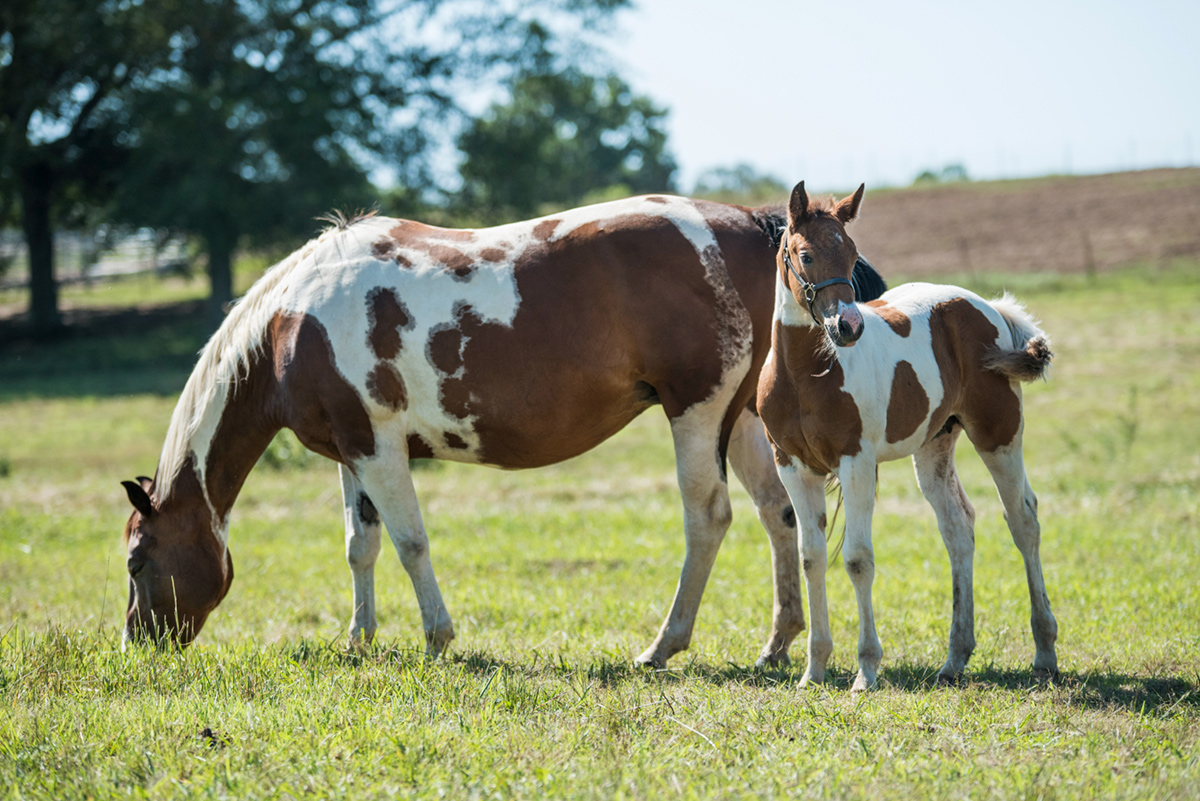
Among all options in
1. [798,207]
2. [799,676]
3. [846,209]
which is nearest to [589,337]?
[798,207]

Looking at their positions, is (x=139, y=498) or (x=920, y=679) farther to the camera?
(x=139, y=498)

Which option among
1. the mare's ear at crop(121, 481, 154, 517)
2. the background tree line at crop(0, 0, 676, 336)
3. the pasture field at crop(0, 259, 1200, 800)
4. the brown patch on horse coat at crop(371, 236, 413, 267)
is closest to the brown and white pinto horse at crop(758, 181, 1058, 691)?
the pasture field at crop(0, 259, 1200, 800)

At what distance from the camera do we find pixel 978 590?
6707 mm

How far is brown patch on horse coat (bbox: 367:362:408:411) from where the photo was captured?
211 inches

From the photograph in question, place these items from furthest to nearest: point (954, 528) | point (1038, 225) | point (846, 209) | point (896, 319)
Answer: point (1038, 225) < point (954, 528) < point (896, 319) < point (846, 209)

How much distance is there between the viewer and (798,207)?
173 inches

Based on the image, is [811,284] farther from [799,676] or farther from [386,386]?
[386,386]

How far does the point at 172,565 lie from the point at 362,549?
3.46ft

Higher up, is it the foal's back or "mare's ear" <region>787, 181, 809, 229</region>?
"mare's ear" <region>787, 181, 809, 229</region>

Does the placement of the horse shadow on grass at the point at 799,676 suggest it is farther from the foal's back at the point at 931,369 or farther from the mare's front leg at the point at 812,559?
the foal's back at the point at 931,369

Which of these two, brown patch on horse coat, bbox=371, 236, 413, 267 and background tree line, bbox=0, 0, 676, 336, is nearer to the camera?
brown patch on horse coat, bbox=371, 236, 413, 267

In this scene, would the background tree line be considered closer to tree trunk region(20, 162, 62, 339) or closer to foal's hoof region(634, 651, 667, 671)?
tree trunk region(20, 162, 62, 339)

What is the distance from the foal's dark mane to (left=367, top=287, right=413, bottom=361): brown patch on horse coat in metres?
2.02

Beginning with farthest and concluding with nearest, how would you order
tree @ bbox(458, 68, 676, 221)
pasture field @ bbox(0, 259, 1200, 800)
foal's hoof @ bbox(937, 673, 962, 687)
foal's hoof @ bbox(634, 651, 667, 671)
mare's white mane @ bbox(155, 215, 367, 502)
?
tree @ bbox(458, 68, 676, 221) → mare's white mane @ bbox(155, 215, 367, 502) → foal's hoof @ bbox(634, 651, 667, 671) → foal's hoof @ bbox(937, 673, 962, 687) → pasture field @ bbox(0, 259, 1200, 800)
